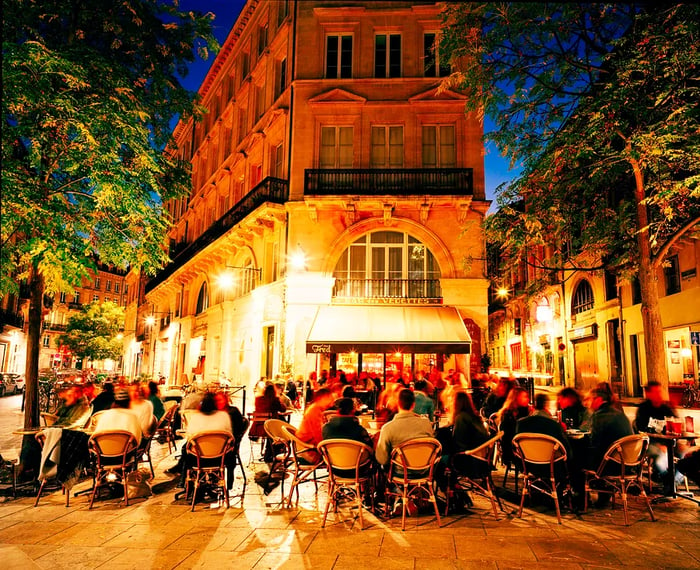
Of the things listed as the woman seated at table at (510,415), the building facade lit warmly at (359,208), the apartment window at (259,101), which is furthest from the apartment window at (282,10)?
the woman seated at table at (510,415)

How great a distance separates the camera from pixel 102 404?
7.89 meters

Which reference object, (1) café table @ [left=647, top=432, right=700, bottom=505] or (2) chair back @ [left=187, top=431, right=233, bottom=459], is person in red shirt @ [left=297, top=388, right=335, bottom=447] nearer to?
(2) chair back @ [left=187, top=431, right=233, bottom=459]

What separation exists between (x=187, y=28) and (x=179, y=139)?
26.5m

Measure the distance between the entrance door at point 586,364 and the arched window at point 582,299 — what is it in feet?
6.38

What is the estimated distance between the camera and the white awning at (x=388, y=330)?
47.8 feet

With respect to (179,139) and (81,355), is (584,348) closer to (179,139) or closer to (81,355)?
(179,139)

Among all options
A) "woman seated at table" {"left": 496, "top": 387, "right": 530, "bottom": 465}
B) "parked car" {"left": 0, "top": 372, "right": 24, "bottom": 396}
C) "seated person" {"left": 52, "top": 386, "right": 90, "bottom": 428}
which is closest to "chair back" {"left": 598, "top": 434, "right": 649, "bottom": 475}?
"woman seated at table" {"left": 496, "top": 387, "right": 530, "bottom": 465}

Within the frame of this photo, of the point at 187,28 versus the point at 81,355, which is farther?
the point at 81,355

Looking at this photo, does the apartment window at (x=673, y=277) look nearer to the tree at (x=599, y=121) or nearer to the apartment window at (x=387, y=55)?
the tree at (x=599, y=121)

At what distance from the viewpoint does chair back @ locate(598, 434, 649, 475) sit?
18.9 feet

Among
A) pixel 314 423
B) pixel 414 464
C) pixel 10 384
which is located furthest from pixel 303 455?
pixel 10 384

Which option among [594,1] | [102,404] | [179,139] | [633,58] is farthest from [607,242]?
[179,139]

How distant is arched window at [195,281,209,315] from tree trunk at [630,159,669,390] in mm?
19974

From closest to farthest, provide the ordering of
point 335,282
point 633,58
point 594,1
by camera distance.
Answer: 1. point 633,58
2. point 594,1
3. point 335,282
